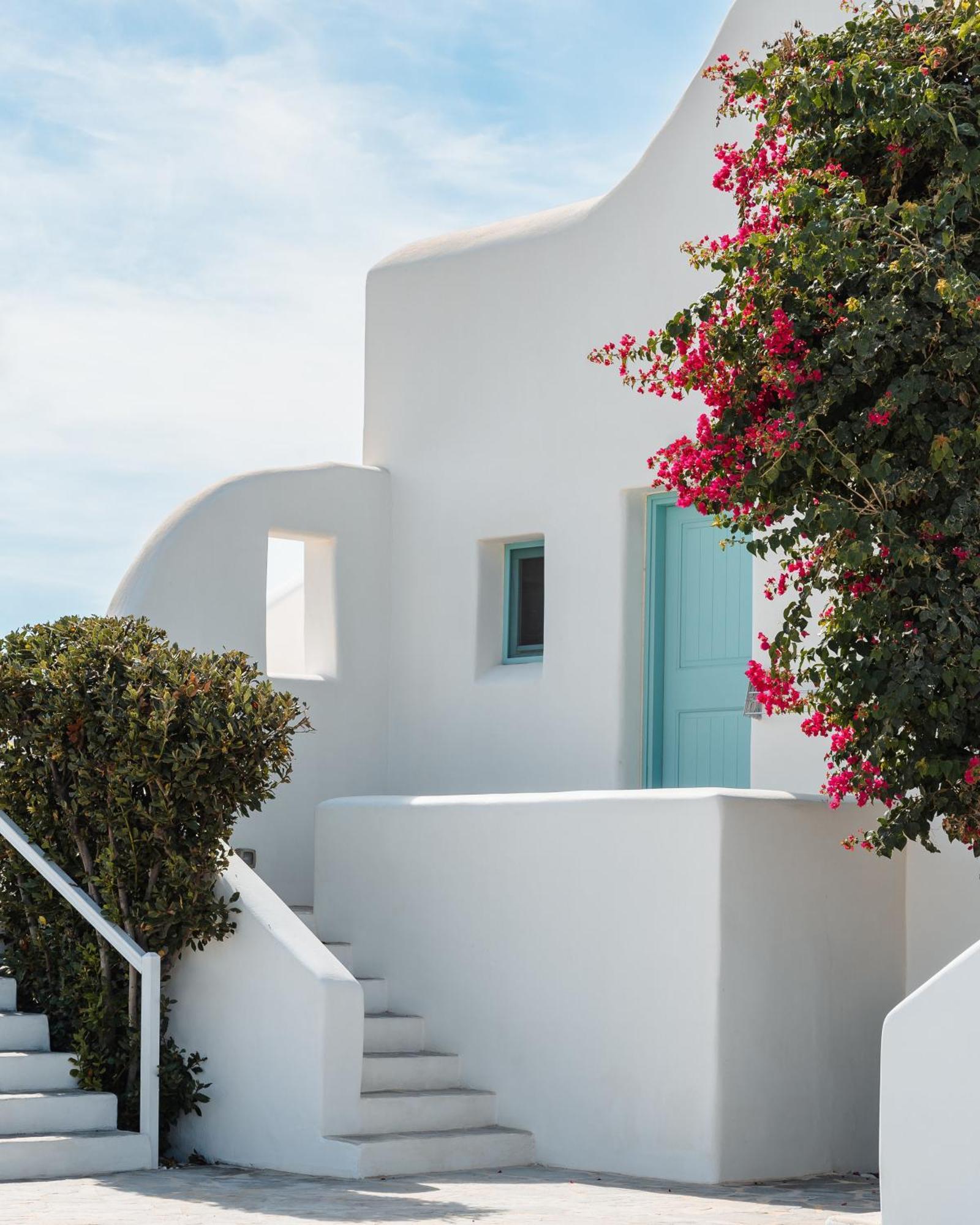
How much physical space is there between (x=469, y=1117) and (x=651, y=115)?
6.46 m

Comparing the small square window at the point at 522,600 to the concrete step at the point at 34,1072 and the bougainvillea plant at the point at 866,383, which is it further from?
the concrete step at the point at 34,1072

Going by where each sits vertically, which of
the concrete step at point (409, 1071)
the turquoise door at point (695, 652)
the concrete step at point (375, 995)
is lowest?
the concrete step at point (409, 1071)

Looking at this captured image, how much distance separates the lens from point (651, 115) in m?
11.8

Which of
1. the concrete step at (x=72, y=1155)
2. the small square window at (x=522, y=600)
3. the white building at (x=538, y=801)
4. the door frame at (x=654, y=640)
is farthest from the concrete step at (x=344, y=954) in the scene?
the small square window at (x=522, y=600)

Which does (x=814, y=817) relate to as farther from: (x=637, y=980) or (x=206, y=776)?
(x=206, y=776)

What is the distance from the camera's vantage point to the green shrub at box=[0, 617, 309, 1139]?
895cm

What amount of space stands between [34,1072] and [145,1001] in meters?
0.72

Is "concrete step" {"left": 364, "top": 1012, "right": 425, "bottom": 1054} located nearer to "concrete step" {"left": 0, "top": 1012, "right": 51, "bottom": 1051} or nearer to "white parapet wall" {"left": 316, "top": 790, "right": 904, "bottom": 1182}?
"white parapet wall" {"left": 316, "top": 790, "right": 904, "bottom": 1182}

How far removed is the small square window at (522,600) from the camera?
39.7 ft

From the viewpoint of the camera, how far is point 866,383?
7.41 meters

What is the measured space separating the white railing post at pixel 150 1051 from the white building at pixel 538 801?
0.42 meters

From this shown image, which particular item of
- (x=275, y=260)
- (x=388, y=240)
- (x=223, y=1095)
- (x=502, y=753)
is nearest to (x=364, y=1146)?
(x=223, y=1095)

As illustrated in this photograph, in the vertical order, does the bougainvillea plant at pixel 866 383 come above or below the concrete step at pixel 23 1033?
above

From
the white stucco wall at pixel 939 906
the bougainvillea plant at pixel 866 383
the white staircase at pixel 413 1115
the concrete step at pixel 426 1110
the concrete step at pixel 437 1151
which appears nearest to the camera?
the bougainvillea plant at pixel 866 383
